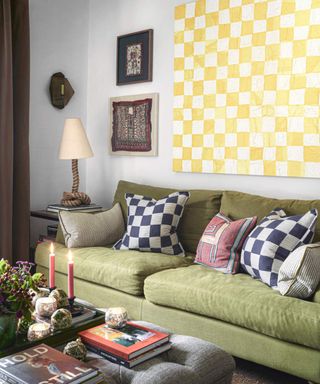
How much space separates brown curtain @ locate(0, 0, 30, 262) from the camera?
359 centimetres

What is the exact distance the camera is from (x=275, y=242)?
2463 mm

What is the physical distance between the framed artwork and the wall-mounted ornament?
1.28 ft

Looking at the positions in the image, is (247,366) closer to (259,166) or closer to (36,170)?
(259,166)

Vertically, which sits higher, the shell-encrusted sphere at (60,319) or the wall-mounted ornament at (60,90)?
the wall-mounted ornament at (60,90)

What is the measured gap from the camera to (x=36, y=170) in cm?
410

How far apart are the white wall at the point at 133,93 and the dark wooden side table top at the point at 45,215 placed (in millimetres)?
664

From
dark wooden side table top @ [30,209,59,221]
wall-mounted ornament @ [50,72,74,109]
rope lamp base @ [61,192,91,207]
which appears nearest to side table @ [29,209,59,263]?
dark wooden side table top @ [30,209,59,221]

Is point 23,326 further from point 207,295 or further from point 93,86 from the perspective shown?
point 93,86

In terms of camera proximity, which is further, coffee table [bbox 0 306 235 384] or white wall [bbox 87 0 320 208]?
white wall [bbox 87 0 320 208]

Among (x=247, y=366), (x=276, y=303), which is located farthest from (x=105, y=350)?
(x=247, y=366)

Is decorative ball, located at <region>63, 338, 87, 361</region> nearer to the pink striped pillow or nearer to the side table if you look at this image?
the pink striped pillow

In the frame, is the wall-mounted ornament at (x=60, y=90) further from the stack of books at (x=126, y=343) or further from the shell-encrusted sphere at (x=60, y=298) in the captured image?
the stack of books at (x=126, y=343)

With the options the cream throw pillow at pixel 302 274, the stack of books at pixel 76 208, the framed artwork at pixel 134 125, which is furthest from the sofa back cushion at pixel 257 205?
the stack of books at pixel 76 208

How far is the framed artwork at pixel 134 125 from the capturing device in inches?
153
